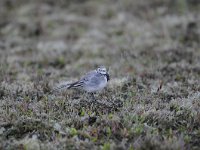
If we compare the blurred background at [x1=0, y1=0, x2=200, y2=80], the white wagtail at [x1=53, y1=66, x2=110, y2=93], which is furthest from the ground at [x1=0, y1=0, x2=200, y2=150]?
the white wagtail at [x1=53, y1=66, x2=110, y2=93]

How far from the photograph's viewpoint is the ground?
7016 millimetres

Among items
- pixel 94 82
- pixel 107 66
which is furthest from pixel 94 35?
pixel 94 82

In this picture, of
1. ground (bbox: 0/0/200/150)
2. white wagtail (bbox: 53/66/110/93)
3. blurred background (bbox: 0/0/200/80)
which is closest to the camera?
ground (bbox: 0/0/200/150)

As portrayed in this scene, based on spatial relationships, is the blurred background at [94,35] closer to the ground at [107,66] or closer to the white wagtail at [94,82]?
the ground at [107,66]

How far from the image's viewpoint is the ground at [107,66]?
7016mm

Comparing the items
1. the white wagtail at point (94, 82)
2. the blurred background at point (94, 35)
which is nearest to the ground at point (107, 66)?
the blurred background at point (94, 35)

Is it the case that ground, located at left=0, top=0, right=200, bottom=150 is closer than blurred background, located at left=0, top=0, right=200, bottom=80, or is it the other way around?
ground, located at left=0, top=0, right=200, bottom=150

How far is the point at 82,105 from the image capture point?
8406 mm

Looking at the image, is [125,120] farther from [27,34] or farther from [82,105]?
[27,34]

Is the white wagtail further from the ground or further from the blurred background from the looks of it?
the blurred background

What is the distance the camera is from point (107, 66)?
12.9 meters

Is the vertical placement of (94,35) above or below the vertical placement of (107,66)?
above

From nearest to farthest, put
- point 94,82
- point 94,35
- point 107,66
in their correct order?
point 94,82 → point 107,66 → point 94,35

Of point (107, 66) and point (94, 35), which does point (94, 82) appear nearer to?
point (107, 66)
